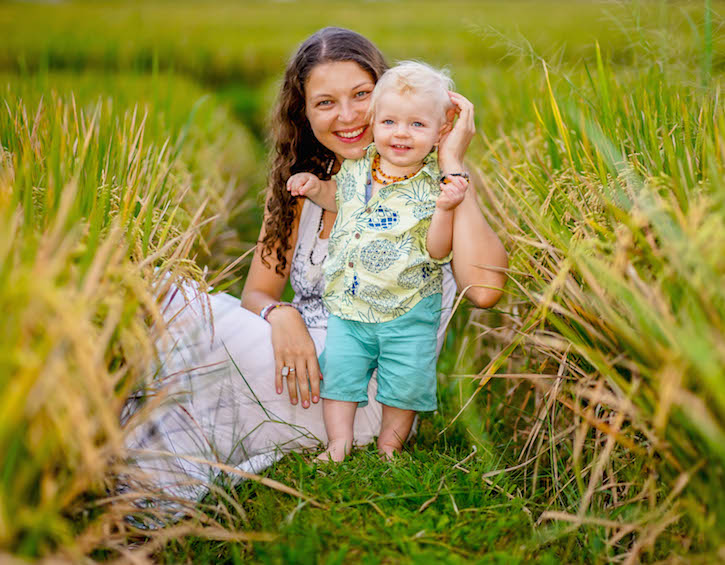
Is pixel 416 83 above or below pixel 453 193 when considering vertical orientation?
above

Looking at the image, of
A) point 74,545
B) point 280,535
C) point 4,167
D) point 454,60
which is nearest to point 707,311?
point 280,535

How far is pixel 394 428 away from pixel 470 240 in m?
0.62

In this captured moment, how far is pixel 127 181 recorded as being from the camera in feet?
6.67

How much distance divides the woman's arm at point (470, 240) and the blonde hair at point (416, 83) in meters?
0.06

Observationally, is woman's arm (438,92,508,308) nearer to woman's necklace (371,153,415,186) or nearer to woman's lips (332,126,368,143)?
woman's necklace (371,153,415,186)

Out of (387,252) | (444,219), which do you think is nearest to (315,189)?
(387,252)

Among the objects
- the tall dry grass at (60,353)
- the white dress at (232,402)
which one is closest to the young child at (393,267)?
the white dress at (232,402)

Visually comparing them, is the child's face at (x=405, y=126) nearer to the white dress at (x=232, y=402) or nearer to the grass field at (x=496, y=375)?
the grass field at (x=496, y=375)

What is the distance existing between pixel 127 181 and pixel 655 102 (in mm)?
1721

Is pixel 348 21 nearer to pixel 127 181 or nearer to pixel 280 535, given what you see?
pixel 127 181

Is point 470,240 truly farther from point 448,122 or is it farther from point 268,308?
point 268,308

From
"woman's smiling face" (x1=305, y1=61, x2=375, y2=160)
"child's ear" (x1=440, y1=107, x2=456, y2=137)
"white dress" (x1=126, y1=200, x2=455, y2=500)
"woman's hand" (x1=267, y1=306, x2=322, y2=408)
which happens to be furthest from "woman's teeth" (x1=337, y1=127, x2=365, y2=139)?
"woman's hand" (x1=267, y1=306, x2=322, y2=408)

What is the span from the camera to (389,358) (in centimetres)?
200

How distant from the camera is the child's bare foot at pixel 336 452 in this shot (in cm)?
191
